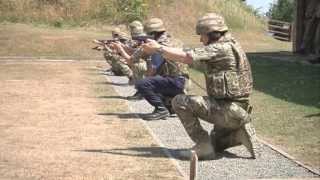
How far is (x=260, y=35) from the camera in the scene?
122ft

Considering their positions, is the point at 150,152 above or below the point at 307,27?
above

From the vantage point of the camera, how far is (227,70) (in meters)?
7.63

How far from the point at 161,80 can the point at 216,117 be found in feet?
10.2

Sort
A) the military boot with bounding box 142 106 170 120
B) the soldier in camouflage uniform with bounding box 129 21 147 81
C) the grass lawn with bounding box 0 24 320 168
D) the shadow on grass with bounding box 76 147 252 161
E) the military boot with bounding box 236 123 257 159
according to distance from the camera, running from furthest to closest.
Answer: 1. the soldier in camouflage uniform with bounding box 129 21 147 81
2. the military boot with bounding box 142 106 170 120
3. the grass lawn with bounding box 0 24 320 168
4. the shadow on grass with bounding box 76 147 252 161
5. the military boot with bounding box 236 123 257 159

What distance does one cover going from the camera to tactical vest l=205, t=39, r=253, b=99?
7.61 metres

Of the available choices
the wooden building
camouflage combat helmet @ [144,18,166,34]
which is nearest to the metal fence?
the wooden building

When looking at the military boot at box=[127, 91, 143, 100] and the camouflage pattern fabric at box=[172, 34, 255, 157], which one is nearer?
the camouflage pattern fabric at box=[172, 34, 255, 157]

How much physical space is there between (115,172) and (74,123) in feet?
10.8

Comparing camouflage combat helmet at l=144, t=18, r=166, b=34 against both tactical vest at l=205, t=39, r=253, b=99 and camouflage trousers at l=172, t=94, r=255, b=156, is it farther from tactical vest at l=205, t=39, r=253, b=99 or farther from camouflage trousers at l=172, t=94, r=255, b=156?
tactical vest at l=205, t=39, r=253, b=99

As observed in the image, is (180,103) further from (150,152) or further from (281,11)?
(281,11)

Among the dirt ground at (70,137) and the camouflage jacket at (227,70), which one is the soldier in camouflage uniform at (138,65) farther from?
the camouflage jacket at (227,70)

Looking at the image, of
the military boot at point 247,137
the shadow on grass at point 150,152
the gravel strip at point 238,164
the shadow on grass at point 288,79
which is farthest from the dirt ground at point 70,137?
the shadow on grass at point 288,79

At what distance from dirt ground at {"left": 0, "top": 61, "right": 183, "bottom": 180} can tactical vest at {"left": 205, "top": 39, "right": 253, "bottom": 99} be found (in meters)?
0.97

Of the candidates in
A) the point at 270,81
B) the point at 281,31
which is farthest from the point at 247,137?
the point at 281,31
